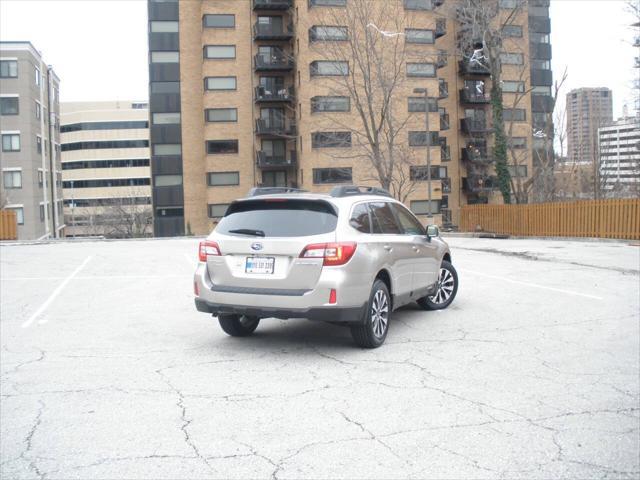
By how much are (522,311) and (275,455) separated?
20.6 ft

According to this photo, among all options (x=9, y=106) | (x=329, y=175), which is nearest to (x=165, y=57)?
(x=9, y=106)

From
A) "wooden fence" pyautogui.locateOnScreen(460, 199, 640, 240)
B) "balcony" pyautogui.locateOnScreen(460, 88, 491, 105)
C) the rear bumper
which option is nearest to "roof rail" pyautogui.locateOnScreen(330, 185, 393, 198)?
the rear bumper

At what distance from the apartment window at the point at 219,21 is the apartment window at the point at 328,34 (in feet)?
33.0

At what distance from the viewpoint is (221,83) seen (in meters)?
55.5

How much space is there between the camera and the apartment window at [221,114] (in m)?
55.7

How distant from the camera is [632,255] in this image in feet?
60.9

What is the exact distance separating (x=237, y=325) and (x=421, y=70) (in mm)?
44664

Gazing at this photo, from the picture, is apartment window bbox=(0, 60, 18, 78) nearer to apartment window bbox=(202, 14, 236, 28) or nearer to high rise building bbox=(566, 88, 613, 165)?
apartment window bbox=(202, 14, 236, 28)

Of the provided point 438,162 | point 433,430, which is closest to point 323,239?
point 433,430

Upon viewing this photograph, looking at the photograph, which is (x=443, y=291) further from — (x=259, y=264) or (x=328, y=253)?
(x=259, y=264)

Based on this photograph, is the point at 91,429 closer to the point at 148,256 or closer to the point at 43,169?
the point at 148,256

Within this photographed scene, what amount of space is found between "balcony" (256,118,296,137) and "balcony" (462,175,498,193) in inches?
605

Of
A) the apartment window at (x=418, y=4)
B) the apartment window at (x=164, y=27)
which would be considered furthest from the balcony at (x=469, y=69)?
the apartment window at (x=164, y=27)

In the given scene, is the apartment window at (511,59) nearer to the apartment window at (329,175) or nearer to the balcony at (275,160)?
the apartment window at (329,175)
